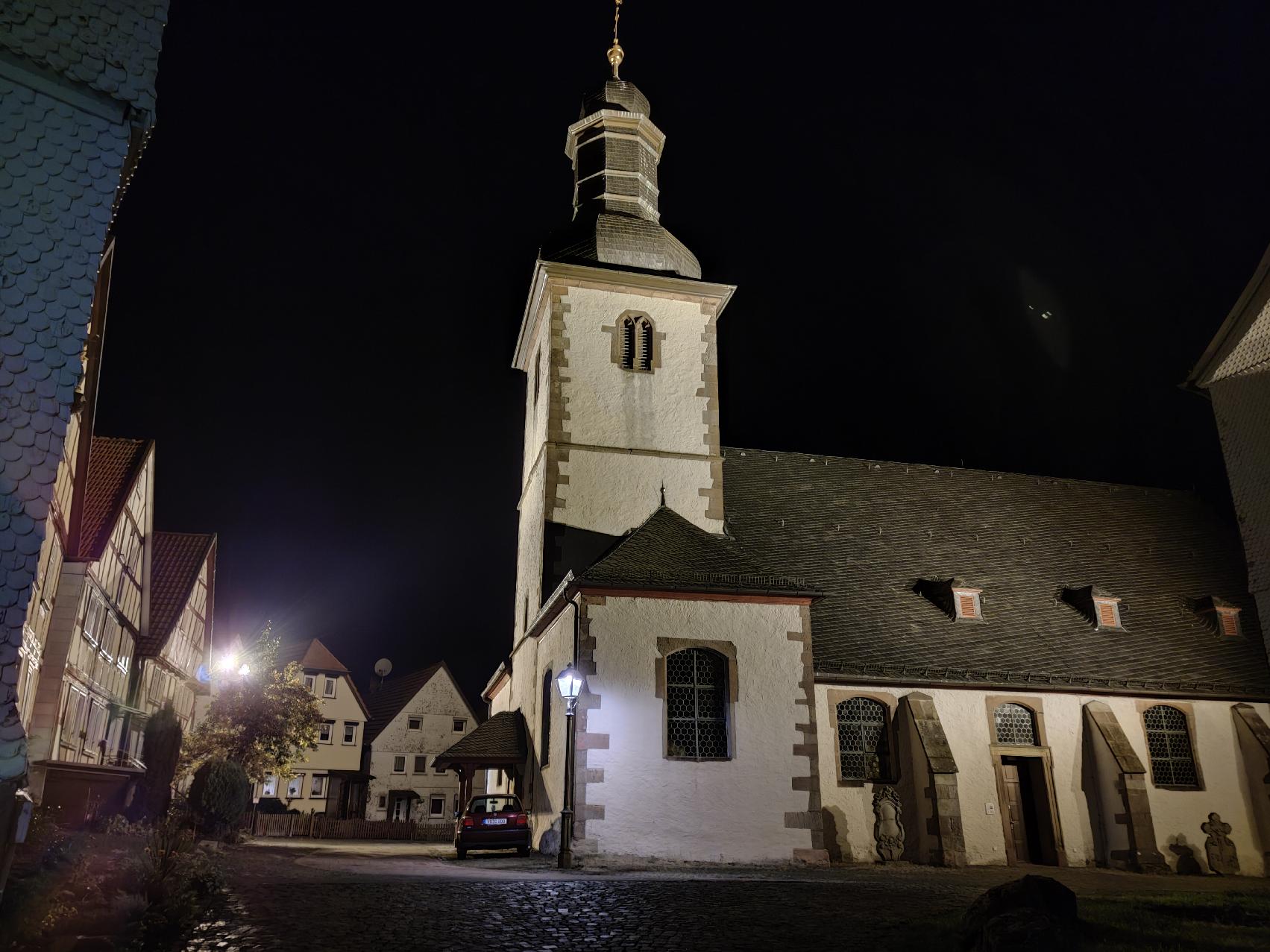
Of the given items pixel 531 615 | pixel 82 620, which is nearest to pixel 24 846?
pixel 82 620

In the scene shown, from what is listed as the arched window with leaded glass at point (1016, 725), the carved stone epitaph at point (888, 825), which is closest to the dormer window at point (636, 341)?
the carved stone epitaph at point (888, 825)

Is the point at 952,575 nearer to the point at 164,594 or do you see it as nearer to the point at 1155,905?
the point at 1155,905

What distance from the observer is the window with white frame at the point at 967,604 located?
22344mm

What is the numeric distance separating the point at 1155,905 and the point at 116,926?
10529 mm

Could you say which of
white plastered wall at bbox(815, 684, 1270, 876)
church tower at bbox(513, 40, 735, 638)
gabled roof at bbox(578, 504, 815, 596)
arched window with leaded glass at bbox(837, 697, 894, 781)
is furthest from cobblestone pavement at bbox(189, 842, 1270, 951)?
church tower at bbox(513, 40, 735, 638)

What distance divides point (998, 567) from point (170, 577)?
86.1ft

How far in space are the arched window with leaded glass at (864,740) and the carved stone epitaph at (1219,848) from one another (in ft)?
23.7

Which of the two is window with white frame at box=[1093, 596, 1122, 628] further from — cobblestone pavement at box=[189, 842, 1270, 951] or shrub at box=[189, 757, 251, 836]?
shrub at box=[189, 757, 251, 836]

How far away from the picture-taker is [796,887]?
12.6 m

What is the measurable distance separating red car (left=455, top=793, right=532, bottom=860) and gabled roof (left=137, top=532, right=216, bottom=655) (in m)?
15.1

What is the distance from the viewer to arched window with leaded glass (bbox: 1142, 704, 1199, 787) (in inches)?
840

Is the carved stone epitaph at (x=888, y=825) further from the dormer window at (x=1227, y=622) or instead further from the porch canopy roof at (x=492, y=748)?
the dormer window at (x=1227, y=622)

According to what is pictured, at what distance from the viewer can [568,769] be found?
16.2 meters

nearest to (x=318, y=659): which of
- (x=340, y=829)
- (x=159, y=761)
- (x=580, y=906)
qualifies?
(x=340, y=829)
